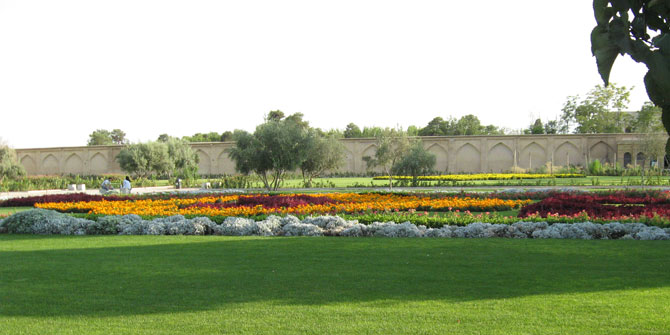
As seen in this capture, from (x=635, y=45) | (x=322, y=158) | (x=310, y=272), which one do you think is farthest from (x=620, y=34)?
(x=322, y=158)

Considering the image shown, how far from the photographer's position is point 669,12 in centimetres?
211

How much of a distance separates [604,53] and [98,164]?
147 feet

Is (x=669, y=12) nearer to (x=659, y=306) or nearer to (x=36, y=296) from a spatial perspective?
(x=659, y=306)

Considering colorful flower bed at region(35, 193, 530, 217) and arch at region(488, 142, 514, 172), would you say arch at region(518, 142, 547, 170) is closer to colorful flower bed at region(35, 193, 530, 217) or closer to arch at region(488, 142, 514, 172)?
arch at region(488, 142, 514, 172)

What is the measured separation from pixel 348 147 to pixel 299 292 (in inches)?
1397

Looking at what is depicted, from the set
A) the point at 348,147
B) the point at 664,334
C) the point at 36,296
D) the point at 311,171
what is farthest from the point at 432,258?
the point at 348,147

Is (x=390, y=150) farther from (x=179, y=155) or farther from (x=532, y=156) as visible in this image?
(x=179, y=155)

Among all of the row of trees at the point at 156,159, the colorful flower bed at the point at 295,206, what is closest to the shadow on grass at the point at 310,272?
the colorful flower bed at the point at 295,206

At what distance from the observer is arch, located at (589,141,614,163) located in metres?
36.0

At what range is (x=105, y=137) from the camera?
228 feet

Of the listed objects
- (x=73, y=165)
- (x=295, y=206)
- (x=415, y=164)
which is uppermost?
(x=73, y=165)

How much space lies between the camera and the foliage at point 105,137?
68.6 metres

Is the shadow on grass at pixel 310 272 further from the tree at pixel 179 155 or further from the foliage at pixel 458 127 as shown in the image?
the foliage at pixel 458 127

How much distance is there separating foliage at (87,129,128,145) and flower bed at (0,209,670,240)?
60.3 meters
